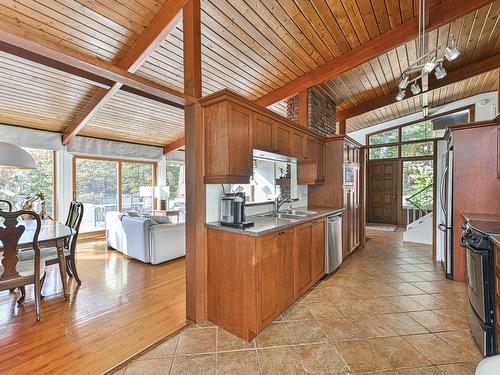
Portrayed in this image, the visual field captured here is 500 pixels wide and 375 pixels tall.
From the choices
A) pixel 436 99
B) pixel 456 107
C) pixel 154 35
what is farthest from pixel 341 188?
pixel 456 107

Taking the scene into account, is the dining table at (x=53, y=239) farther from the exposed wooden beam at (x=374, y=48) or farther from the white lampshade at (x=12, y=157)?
the exposed wooden beam at (x=374, y=48)

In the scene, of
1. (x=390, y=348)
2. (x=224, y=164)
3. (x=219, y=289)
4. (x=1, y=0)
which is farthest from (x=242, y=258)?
(x=1, y=0)

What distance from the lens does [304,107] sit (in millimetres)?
4266

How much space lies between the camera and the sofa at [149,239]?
155 inches

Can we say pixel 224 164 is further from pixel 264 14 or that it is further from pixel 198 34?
pixel 264 14

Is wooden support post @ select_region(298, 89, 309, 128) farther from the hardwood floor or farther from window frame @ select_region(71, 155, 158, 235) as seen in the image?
window frame @ select_region(71, 155, 158, 235)

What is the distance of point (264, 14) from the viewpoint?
2.76m

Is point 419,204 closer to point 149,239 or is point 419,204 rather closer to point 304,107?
point 304,107

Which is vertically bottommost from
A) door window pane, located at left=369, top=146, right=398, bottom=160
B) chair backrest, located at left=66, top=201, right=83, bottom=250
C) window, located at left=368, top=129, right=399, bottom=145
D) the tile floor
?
the tile floor

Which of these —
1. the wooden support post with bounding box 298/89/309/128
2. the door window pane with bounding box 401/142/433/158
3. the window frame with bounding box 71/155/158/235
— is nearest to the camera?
the wooden support post with bounding box 298/89/309/128

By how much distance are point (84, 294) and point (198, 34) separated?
3.26 meters

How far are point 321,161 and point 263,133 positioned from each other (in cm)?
185

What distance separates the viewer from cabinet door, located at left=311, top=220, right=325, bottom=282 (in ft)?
9.71

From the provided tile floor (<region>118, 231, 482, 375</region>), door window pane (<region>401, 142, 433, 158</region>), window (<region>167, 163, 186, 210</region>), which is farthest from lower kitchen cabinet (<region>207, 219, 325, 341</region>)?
door window pane (<region>401, 142, 433, 158</region>)
